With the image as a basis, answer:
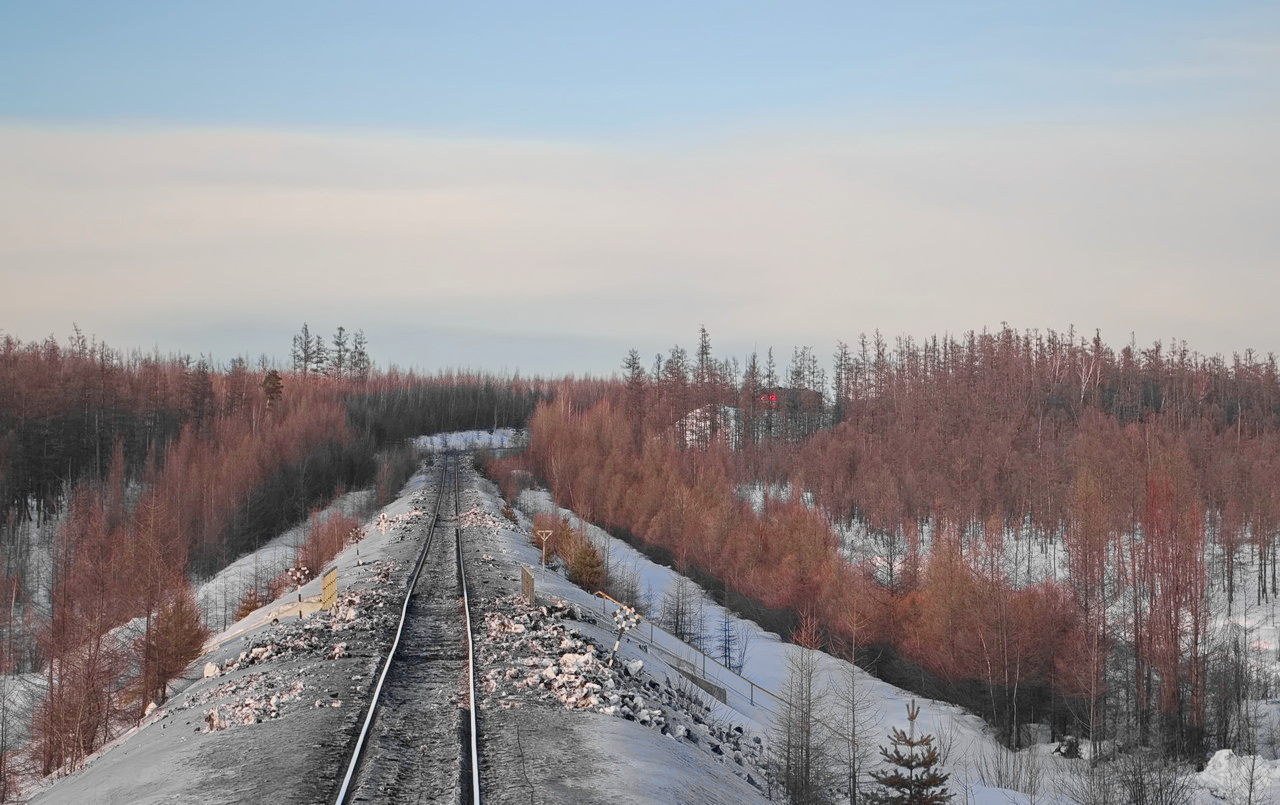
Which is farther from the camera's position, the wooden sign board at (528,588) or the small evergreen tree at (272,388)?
the small evergreen tree at (272,388)

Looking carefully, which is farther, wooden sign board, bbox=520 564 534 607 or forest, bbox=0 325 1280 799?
forest, bbox=0 325 1280 799

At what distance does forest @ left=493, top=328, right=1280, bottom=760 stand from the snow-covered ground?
634 centimetres

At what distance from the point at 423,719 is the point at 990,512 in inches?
3033

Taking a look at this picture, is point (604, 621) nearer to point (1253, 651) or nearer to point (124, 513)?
point (1253, 651)

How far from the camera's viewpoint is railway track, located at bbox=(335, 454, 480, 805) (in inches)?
527

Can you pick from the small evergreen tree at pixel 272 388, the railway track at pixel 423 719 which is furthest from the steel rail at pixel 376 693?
the small evergreen tree at pixel 272 388

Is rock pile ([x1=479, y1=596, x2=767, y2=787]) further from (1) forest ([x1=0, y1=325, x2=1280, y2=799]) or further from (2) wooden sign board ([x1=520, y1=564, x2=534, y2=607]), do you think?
(1) forest ([x1=0, y1=325, x2=1280, y2=799])

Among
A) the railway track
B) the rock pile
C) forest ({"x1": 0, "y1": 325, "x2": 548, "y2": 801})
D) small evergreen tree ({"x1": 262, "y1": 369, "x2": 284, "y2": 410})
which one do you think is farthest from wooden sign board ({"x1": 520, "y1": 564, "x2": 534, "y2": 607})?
small evergreen tree ({"x1": 262, "y1": 369, "x2": 284, "y2": 410})

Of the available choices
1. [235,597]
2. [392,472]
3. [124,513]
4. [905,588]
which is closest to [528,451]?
[392,472]

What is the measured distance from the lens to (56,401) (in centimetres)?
8888

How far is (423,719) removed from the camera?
55.5 feet

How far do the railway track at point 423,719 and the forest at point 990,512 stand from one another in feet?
62.0

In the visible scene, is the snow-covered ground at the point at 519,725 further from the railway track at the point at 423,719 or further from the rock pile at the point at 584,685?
the railway track at the point at 423,719

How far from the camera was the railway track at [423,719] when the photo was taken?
13391 mm
